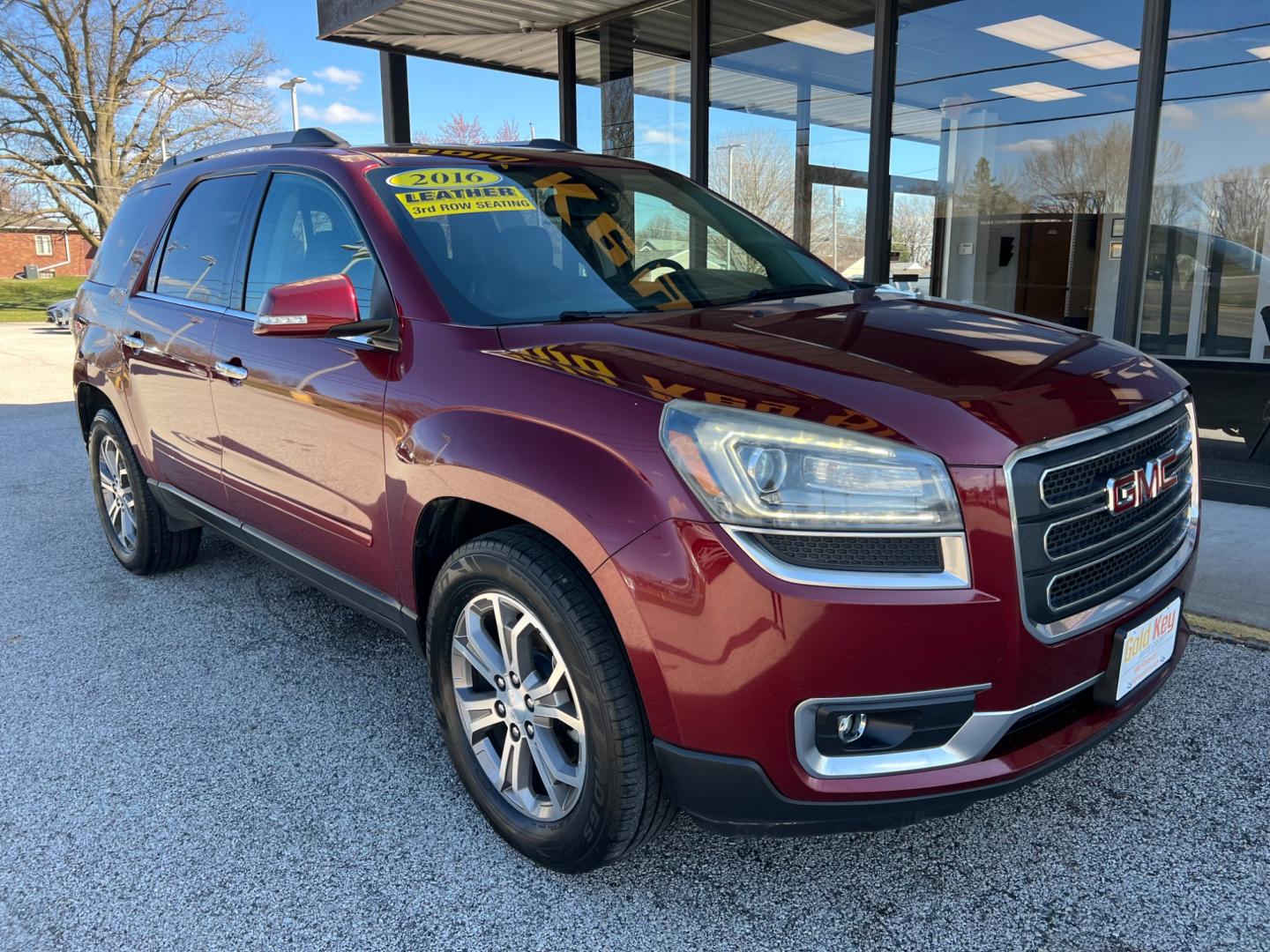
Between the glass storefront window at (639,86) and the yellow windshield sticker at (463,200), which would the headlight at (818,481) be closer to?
the yellow windshield sticker at (463,200)

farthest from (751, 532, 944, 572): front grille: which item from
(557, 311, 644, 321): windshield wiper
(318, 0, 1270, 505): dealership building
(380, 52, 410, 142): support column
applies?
(380, 52, 410, 142): support column

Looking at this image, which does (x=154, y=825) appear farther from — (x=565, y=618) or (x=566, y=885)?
(x=565, y=618)

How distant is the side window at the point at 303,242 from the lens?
2801mm

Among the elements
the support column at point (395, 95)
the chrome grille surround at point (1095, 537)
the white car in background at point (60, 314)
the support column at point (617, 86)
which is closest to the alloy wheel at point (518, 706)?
the chrome grille surround at point (1095, 537)

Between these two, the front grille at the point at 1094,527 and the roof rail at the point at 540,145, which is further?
the roof rail at the point at 540,145

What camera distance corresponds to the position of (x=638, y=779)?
201 cm

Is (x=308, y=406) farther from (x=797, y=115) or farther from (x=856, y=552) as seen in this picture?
(x=797, y=115)

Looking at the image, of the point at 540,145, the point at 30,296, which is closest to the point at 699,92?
the point at 540,145

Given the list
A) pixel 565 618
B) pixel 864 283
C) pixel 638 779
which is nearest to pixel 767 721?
pixel 638 779

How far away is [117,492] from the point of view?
4.58 meters

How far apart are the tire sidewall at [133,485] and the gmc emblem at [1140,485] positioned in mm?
3969

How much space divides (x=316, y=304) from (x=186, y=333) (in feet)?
4.43

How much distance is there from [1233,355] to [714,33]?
499 cm

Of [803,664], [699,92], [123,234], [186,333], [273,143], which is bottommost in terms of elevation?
[803,664]
